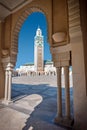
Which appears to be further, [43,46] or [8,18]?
[43,46]

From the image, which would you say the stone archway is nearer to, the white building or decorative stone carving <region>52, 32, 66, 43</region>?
decorative stone carving <region>52, 32, 66, 43</region>

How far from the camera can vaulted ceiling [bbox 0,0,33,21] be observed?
3.30 m

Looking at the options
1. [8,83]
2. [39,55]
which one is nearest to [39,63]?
[39,55]

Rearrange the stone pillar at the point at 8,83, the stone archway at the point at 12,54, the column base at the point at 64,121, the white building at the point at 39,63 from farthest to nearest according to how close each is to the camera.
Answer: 1. the white building at the point at 39,63
2. the stone pillar at the point at 8,83
3. the stone archway at the point at 12,54
4. the column base at the point at 64,121

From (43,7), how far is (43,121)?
2.78 m

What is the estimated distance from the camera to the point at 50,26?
272 cm

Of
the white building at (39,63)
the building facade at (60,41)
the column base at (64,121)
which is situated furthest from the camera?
the white building at (39,63)

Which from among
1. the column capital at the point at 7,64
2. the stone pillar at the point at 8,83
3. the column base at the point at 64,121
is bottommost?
the column base at the point at 64,121

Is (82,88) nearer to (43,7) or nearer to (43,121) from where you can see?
(43,121)

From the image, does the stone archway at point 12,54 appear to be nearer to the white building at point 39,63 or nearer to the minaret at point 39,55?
the white building at point 39,63

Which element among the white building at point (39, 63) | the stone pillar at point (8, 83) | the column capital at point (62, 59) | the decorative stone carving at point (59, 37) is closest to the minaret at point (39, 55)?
the white building at point (39, 63)

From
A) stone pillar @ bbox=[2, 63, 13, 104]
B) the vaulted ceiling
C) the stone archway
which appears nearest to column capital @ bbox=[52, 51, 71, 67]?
the stone archway

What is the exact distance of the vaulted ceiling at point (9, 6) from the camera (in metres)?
3.30

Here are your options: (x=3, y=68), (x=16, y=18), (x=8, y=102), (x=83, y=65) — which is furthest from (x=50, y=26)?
Answer: (x=8, y=102)
